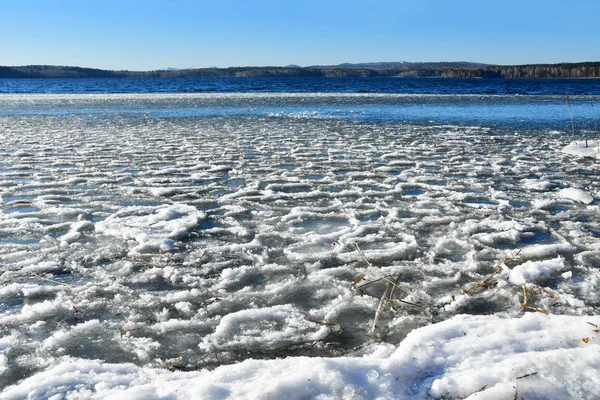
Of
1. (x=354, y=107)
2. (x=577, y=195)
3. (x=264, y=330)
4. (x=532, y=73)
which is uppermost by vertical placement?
(x=532, y=73)

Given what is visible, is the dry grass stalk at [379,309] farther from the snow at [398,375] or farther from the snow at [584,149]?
the snow at [584,149]

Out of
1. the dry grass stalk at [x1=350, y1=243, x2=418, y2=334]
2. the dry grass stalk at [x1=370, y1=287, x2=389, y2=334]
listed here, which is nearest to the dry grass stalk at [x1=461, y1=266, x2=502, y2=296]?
the dry grass stalk at [x1=350, y1=243, x2=418, y2=334]

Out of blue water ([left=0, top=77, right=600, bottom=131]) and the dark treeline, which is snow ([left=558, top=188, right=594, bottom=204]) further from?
the dark treeline

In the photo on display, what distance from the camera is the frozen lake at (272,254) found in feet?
7.95

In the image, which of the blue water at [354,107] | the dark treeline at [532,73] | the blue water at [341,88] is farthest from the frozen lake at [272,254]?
the dark treeline at [532,73]

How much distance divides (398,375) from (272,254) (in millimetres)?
1772

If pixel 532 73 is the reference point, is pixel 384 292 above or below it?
below

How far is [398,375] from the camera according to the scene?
1.97 meters

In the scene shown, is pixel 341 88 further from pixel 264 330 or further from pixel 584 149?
pixel 264 330

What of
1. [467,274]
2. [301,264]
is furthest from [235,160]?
[467,274]

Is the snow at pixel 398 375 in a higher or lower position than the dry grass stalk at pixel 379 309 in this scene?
higher

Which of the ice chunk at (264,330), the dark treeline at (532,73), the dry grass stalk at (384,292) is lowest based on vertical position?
the ice chunk at (264,330)

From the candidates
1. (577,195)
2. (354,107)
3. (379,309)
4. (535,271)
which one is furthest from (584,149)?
(354,107)

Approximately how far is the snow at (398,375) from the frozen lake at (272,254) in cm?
4
